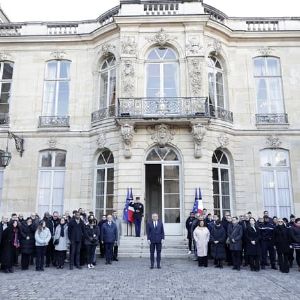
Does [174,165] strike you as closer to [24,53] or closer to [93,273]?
[93,273]

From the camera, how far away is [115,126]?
1310 cm

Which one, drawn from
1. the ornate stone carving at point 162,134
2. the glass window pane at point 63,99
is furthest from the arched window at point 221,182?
the glass window pane at point 63,99

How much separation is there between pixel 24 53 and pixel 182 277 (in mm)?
12318

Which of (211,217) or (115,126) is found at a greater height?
(115,126)

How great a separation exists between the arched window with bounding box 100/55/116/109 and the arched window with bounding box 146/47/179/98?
1561mm

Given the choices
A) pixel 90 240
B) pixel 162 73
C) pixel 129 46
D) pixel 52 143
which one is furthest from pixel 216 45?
pixel 90 240

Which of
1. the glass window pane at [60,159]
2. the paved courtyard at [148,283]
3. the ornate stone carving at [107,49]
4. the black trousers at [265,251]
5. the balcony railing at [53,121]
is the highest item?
the ornate stone carving at [107,49]

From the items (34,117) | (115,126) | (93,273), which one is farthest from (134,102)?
(93,273)

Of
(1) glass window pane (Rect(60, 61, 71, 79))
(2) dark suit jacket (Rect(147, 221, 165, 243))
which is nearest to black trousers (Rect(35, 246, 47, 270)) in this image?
(2) dark suit jacket (Rect(147, 221, 165, 243))

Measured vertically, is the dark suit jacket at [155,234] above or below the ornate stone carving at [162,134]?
below

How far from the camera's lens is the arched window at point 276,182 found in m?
Answer: 13.6

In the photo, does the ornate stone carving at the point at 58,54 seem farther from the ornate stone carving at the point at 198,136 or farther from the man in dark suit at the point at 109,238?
the man in dark suit at the point at 109,238

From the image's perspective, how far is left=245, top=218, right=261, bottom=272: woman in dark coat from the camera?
8625 mm

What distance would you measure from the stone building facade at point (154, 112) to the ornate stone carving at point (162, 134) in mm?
39
